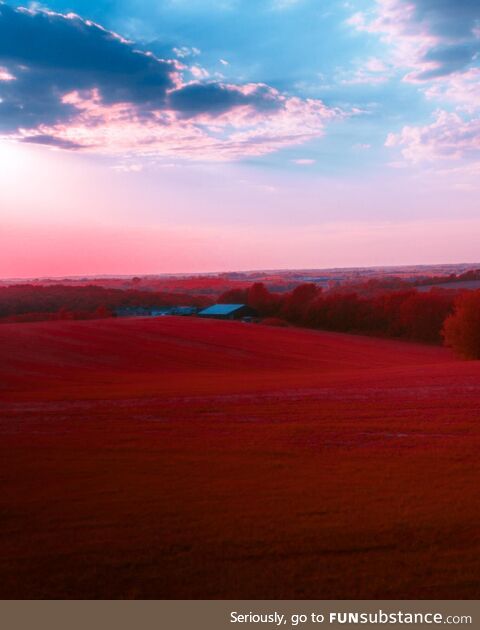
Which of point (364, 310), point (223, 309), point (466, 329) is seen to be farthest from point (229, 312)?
point (466, 329)

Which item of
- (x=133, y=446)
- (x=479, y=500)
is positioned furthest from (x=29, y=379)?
(x=479, y=500)

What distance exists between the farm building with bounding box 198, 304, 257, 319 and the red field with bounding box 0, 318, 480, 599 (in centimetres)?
7054

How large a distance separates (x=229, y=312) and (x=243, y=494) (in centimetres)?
8390

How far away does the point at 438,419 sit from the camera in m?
15.6

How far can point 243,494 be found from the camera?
9555mm

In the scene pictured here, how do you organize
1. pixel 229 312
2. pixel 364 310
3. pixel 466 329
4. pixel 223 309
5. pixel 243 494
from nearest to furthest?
pixel 243 494 → pixel 466 329 → pixel 364 310 → pixel 229 312 → pixel 223 309

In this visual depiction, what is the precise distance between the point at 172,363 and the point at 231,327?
25.0 meters

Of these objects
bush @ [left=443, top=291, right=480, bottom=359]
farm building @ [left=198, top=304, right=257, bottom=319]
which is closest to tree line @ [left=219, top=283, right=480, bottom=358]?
farm building @ [left=198, top=304, right=257, bottom=319]

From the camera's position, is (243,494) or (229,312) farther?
(229,312)

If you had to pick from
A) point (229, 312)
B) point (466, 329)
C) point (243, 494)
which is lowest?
point (466, 329)

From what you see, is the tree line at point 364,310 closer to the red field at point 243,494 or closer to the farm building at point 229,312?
the farm building at point 229,312

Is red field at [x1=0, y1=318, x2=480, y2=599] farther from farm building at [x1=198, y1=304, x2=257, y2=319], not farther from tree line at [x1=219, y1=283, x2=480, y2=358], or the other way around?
farm building at [x1=198, y1=304, x2=257, y2=319]

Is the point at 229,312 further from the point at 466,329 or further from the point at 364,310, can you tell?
the point at 466,329

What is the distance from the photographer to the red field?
6887 mm
